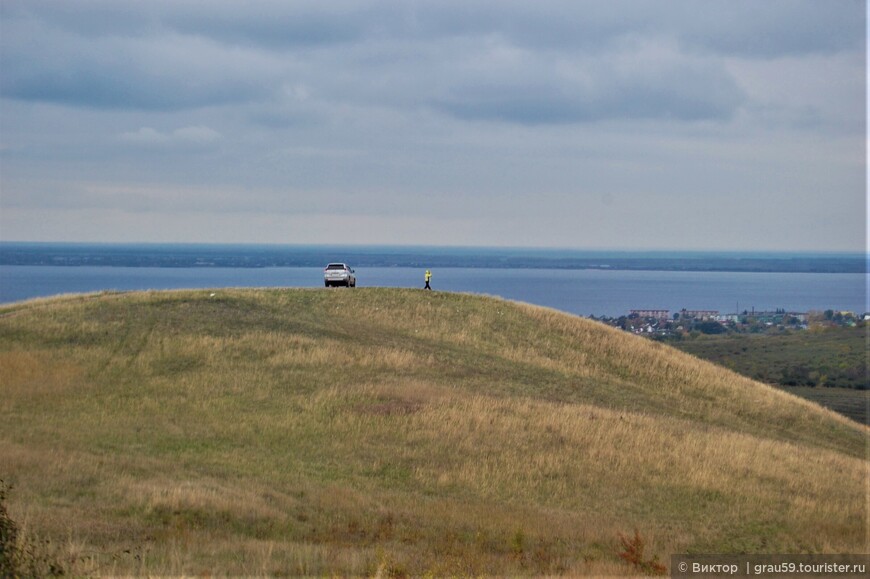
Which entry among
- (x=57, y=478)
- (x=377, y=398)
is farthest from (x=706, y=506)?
(x=57, y=478)

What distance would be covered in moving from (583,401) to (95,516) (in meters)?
23.6

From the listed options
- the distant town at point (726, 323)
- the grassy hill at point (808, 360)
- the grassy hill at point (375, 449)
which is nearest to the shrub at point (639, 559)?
the grassy hill at point (375, 449)

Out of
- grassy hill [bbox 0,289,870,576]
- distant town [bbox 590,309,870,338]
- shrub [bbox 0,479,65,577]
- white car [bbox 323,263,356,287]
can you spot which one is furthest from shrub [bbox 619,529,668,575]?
distant town [bbox 590,309,870,338]

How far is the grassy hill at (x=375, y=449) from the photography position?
1786 centimetres

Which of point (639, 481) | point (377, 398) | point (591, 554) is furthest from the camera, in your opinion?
point (377, 398)

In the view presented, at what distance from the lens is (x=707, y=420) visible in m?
40.9

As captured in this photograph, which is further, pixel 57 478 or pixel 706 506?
pixel 706 506

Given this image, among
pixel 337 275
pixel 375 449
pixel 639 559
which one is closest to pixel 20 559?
pixel 639 559

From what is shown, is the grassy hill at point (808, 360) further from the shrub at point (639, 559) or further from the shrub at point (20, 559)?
the shrub at point (20, 559)

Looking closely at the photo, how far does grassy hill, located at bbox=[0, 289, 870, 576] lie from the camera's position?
58.6 ft

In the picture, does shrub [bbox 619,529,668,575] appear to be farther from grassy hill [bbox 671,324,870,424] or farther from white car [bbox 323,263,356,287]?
grassy hill [bbox 671,324,870,424]

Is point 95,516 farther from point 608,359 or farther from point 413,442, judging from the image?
point 608,359

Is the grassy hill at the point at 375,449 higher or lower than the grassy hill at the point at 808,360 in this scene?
higher

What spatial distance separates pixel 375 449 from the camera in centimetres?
2756
